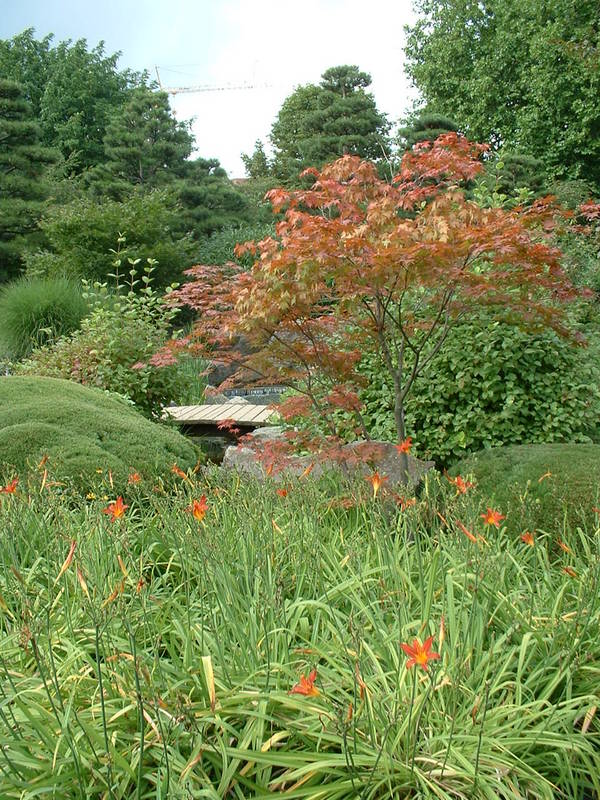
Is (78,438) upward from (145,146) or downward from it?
downward

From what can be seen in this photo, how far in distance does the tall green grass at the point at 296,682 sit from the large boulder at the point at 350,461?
135 cm

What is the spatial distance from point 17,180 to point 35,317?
9.92 m

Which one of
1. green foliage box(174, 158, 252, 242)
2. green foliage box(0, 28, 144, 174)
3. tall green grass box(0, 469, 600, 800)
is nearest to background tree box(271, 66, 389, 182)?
green foliage box(174, 158, 252, 242)

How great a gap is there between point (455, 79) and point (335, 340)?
66.6 feet

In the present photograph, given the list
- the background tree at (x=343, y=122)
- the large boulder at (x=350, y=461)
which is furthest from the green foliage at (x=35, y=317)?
the background tree at (x=343, y=122)

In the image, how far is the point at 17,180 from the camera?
60.1 feet

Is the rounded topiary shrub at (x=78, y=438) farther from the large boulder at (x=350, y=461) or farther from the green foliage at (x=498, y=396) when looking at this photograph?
the green foliage at (x=498, y=396)

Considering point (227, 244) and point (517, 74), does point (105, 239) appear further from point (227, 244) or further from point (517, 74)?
point (517, 74)

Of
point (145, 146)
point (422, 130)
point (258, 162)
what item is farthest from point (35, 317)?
point (258, 162)

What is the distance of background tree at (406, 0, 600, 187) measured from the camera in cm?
1905

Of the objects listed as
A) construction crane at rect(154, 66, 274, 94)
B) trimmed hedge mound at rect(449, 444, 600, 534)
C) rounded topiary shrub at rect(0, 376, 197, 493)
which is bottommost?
trimmed hedge mound at rect(449, 444, 600, 534)

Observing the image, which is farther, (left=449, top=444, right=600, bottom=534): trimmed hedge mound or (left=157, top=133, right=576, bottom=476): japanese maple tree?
(left=157, top=133, right=576, bottom=476): japanese maple tree

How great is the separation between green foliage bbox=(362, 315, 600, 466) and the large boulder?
16.6 inches

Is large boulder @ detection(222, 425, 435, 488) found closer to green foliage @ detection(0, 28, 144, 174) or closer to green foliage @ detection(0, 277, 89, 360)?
green foliage @ detection(0, 277, 89, 360)
